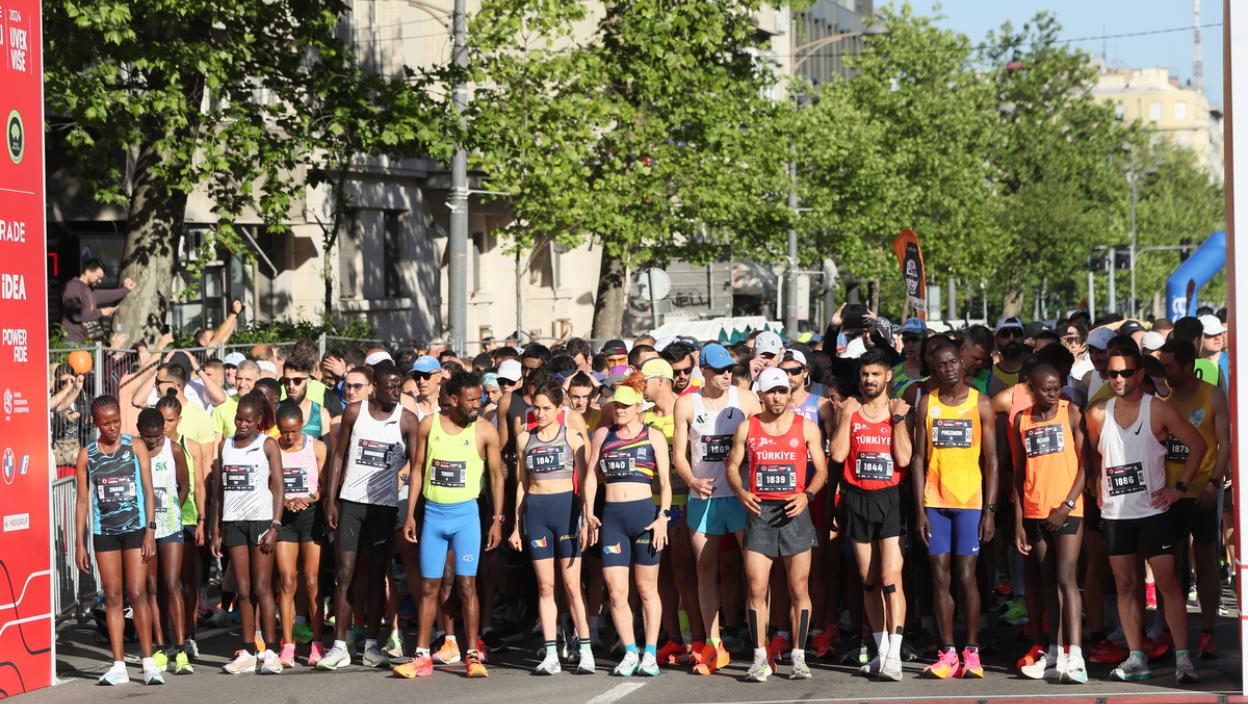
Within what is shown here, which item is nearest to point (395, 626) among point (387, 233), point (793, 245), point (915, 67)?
point (387, 233)

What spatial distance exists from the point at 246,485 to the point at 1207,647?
5742 mm

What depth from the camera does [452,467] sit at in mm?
10773

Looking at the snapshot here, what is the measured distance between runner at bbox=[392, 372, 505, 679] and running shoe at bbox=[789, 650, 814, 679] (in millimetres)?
1818

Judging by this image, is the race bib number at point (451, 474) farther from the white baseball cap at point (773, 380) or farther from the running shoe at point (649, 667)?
the white baseball cap at point (773, 380)

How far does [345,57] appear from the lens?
21.4 meters

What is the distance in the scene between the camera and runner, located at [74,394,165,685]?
423 inches

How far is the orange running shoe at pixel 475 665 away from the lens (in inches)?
423

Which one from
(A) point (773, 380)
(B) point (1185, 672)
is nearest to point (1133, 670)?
(B) point (1185, 672)

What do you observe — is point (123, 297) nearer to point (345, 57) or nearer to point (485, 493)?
point (345, 57)

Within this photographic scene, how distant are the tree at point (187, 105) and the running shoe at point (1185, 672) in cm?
1239

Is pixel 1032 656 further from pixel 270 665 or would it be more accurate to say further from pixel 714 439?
pixel 270 665

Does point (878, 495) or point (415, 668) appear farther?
point (415, 668)

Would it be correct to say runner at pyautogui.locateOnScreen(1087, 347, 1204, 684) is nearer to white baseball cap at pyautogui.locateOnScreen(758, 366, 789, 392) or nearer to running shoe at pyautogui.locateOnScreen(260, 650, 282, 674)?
white baseball cap at pyautogui.locateOnScreen(758, 366, 789, 392)

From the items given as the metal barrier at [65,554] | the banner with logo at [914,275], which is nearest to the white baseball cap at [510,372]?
the metal barrier at [65,554]
